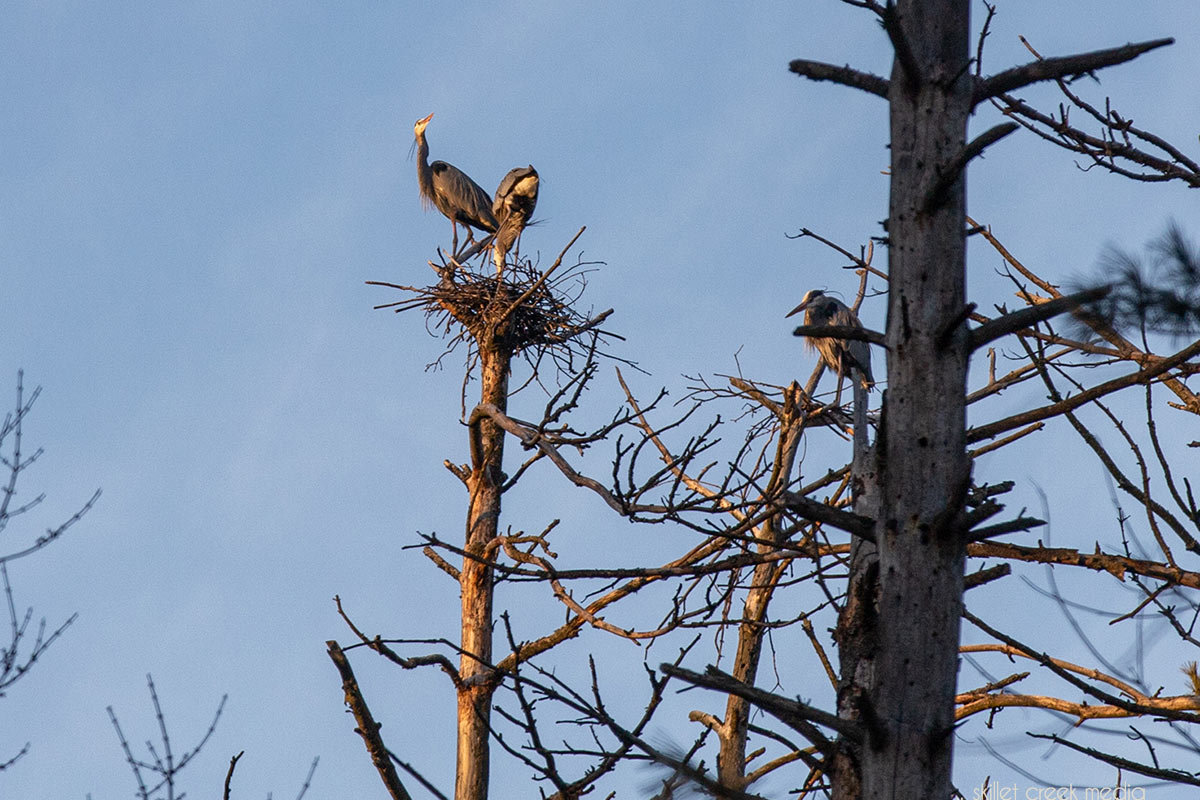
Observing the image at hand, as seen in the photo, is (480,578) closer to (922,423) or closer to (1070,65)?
(922,423)

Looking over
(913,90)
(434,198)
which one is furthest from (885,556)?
(434,198)

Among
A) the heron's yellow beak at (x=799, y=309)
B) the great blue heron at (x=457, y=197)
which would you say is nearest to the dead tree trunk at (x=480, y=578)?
the heron's yellow beak at (x=799, y=309)

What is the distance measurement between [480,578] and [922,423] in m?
4.65

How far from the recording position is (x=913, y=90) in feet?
9.47

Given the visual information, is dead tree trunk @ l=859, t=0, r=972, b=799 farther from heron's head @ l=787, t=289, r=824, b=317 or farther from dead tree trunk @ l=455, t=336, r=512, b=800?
heron's head @ l=787, t=289, r=824, b=317

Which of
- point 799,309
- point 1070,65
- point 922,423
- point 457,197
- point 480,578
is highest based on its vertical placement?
point 457,197

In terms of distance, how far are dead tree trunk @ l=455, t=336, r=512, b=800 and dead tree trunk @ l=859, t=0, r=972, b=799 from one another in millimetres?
3426

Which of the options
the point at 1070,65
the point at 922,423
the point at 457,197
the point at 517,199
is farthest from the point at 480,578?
the point at 457,197

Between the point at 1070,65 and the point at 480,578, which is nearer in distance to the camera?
the point at 1070,65

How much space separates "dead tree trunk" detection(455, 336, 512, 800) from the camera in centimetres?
668

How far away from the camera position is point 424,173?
48.8ft

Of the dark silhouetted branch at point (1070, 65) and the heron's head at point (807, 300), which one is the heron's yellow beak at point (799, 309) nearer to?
the heron's head at point (807, 300)

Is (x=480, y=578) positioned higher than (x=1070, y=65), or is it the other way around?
(x=480, y=578)

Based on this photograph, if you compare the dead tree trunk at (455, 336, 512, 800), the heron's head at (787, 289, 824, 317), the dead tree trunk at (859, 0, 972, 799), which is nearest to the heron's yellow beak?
the heron's head at (787, 289, 824, 317)
